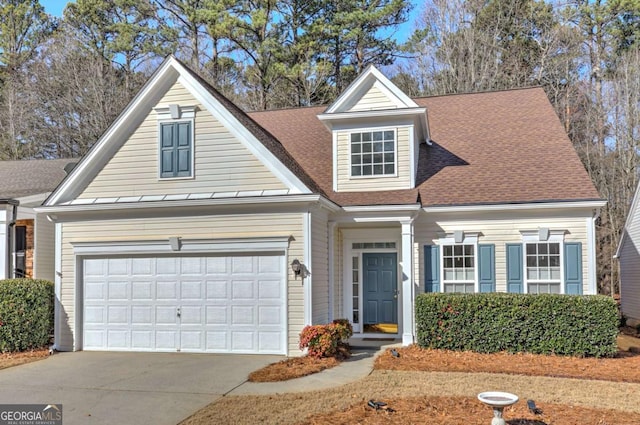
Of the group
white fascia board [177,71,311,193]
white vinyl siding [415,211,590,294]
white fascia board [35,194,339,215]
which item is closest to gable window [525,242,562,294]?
white vinyl siding [415,211,590,294]

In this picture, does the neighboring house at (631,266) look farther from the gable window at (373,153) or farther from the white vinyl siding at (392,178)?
the gable window at (373,153)

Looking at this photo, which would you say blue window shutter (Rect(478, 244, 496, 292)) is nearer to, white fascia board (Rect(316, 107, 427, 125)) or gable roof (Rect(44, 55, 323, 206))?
white fascia board (Rect(316, 107, 427, 125))

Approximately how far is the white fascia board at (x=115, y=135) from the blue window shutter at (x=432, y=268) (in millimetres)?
7184

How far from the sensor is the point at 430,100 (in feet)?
57.6

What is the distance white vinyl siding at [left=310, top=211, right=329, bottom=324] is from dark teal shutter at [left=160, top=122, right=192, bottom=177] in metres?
3.05

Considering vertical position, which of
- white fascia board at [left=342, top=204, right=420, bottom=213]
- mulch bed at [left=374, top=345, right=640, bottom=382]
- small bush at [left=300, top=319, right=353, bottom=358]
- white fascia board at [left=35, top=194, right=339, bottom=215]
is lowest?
mulch bed at [left=374, top=345, right=640, bottom=382]

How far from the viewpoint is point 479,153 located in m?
14.6

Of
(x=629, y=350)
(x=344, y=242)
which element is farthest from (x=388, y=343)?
(x=629, y=350)

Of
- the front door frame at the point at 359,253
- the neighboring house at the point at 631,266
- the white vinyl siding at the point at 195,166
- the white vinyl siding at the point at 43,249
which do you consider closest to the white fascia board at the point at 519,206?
the front door frame at the point at 359,253

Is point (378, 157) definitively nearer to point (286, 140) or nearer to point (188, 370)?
point (286, 140)

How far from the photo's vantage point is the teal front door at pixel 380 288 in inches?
531

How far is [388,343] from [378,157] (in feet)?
15.1

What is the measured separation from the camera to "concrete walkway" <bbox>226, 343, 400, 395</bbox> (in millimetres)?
8164

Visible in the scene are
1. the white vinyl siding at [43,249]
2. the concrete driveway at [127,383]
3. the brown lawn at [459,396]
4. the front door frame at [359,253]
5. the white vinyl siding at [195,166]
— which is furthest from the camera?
the white vinyl siding at [43,249]
